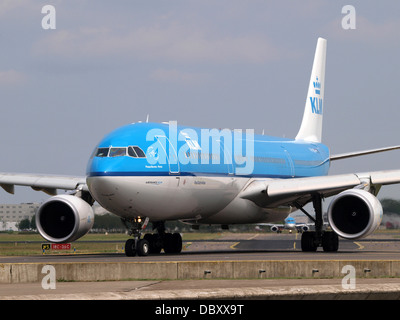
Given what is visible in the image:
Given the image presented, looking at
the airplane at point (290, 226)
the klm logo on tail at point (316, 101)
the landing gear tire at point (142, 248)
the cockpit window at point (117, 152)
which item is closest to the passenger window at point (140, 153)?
the cockpit window at point (117, 152)

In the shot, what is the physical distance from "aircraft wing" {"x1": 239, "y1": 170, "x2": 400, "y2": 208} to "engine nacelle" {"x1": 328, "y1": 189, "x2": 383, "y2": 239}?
109cm

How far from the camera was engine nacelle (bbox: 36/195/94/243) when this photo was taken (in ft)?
91.4

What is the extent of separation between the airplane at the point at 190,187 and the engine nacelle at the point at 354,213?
30 mm

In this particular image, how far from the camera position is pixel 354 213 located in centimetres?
2764

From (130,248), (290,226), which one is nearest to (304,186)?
(130,248)

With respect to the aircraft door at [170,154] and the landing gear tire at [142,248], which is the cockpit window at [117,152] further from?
the landing gear tire at [142,248]

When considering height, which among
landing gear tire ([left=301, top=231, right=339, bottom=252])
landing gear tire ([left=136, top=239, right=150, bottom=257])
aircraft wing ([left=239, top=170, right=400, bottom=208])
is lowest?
landing gear tire ([left=301, top=231, right=339, bottom=252])

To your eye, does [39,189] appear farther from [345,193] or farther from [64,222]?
[345,193]

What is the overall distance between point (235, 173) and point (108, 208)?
5.72 metres

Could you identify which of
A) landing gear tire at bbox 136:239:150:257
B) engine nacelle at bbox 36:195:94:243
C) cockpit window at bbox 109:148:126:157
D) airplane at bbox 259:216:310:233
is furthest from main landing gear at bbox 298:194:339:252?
airplane at bbox 259:216:310:233

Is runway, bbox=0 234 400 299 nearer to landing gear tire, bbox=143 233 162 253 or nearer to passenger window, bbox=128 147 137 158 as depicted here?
passenger window, bbox=128 147 137 158
